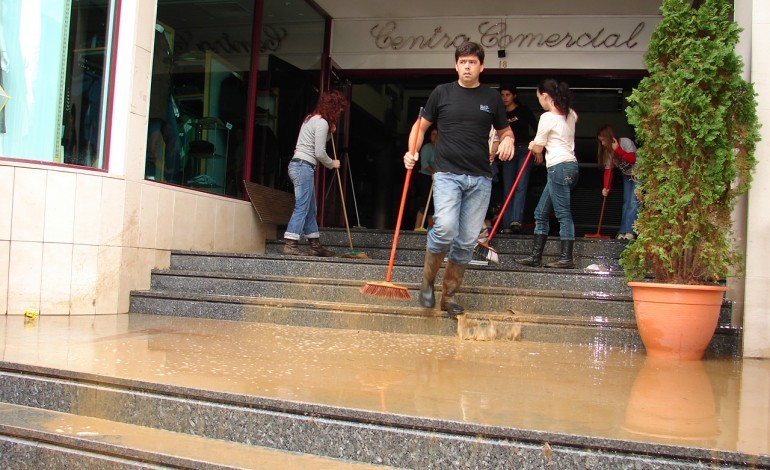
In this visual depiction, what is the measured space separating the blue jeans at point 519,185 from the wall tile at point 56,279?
483 centimetres

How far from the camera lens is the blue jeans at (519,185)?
8250 mm

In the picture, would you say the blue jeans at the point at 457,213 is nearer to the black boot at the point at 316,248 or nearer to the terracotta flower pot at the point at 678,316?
the terracotta flower pot at the point at 678,316

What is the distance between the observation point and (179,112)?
6.97 meters

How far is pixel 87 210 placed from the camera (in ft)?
18.4

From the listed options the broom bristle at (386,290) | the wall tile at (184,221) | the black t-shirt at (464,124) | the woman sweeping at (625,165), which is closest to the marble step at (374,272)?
the wall tile at (184,221)

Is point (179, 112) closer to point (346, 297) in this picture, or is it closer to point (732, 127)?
point (346, 297)

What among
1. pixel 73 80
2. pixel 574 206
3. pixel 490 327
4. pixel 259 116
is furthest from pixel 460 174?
pixel 574 206

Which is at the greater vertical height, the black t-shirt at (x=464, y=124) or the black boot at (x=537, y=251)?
the black t-shirt at (x=464, y=124)

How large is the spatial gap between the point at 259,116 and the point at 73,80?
8.97ft

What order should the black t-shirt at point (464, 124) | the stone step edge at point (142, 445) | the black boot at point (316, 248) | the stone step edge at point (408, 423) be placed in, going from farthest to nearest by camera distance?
the black boot at point (316, 248)
the black t-shirt at point (464, 124)
the stone step edge at point (142, 445)
the stone step edge at point (408, 423)

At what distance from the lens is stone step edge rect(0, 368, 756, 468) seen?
7.72ft

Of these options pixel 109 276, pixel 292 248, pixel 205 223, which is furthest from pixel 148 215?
pixel 292 248

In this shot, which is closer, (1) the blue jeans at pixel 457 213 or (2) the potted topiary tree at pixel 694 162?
(2) the potted topiary tree at pixel 694 162

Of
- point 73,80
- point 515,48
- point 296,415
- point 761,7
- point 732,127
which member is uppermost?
point 515,48
